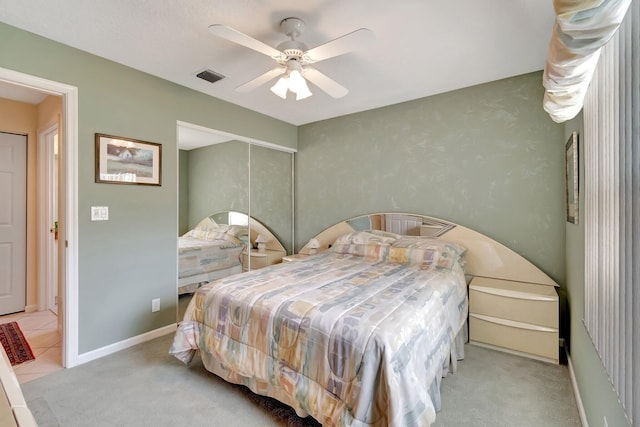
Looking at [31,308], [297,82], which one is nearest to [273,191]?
[297,82]

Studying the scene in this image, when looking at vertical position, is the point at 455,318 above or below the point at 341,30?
below

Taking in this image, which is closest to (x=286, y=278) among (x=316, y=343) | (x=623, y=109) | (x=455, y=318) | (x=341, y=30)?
(x=316, y=343)

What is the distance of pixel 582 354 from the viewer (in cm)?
182

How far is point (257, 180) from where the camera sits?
4031 millimetres

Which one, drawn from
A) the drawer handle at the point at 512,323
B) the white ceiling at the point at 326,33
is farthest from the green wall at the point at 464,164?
the drawer handle at the point at 512,323

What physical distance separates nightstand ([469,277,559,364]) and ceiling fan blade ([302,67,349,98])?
2.11m

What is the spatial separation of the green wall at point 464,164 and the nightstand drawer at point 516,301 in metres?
0.40

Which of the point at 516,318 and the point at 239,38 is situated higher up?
the point at 239,38

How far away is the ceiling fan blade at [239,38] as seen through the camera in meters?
1.69

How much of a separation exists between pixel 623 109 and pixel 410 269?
1.92 metres

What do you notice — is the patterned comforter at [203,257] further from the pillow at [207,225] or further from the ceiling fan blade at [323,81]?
the ceiling fan blade at [323,81]

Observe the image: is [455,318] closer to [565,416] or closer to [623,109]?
[565,416]

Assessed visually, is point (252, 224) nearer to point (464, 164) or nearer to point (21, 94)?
point (464, 164)

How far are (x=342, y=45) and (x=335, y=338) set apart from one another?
1.72m
